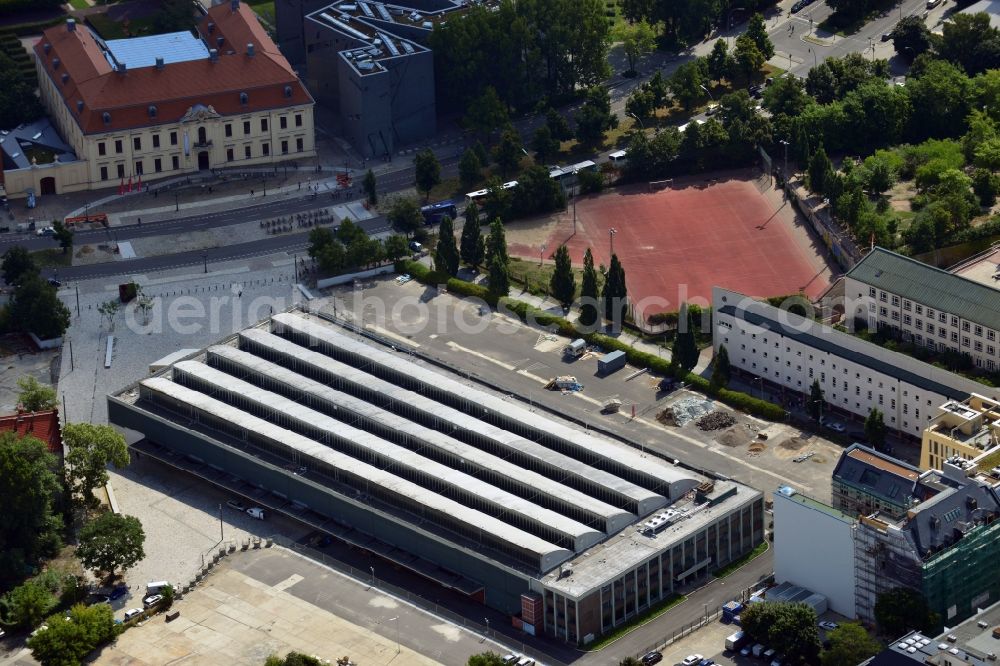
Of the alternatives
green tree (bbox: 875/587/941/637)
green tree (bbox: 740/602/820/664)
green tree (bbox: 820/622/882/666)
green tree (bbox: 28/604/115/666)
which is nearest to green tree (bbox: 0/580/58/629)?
green tree (bbox: 28/604/115/666)

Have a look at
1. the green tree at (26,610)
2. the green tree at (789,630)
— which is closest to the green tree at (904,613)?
the green tree at (789,630)

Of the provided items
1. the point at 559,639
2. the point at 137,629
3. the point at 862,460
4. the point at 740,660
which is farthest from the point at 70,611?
the point at 862,460

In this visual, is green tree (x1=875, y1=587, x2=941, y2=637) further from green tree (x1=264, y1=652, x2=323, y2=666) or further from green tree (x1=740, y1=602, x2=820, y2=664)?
green tree (x1=264, y1=652, x2=323, y2=666)

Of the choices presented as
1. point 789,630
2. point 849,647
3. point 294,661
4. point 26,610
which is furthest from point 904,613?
point 26,610

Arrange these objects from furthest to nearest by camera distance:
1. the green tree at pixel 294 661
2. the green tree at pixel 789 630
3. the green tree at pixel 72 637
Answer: the green tree at pixel 72 637, the green tree at pixel 789 630, the green tree at pixel 294 661

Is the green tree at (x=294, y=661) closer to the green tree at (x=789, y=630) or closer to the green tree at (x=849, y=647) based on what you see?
the green tree at (x=789, y=630)

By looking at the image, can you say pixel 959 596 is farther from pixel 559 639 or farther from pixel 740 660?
pixel 559 639
